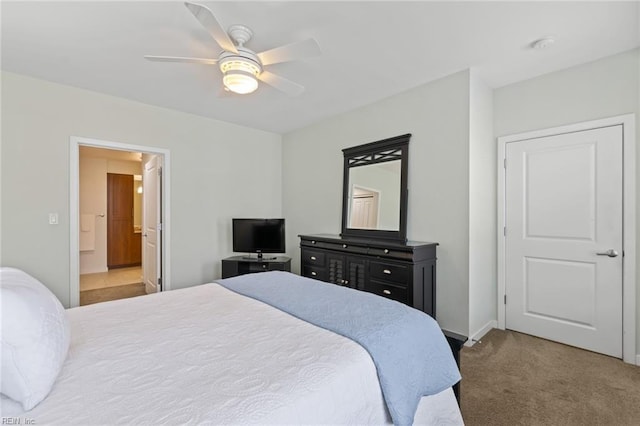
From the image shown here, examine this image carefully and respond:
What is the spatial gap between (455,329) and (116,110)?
4.33 metres

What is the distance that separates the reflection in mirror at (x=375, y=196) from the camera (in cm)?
333

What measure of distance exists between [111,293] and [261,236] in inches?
103

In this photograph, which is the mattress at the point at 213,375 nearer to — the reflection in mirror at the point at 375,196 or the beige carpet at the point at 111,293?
the reflection in mirror at the point at 375,196

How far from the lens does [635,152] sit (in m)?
2.47

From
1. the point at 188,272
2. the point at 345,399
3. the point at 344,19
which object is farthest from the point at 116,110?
the point at 345,399

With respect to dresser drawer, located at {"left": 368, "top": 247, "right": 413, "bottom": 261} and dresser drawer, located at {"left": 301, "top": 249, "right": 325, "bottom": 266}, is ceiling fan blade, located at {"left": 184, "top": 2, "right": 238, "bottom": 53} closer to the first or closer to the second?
dresser drawer, located at {"left": 368, "top": 247, "right": 413, "bottom": 261}

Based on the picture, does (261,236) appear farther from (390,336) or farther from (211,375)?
(211,375)

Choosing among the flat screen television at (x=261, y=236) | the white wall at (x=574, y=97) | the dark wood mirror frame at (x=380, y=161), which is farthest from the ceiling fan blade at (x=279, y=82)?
the white wall at (x=574, y=97)

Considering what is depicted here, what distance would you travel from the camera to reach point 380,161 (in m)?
3.51

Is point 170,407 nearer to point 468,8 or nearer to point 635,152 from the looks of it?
point 468,8

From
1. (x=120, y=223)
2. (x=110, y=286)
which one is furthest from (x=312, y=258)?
(x=120, y=223)

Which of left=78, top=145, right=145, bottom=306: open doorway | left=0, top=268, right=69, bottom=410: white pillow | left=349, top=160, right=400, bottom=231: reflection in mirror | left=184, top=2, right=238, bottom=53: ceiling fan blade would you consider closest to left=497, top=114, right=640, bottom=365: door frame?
left=349, top=160, right=400, bottom=231: reflection in mirror

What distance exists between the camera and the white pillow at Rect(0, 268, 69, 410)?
0.84 m

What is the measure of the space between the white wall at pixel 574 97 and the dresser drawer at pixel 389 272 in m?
1.84
